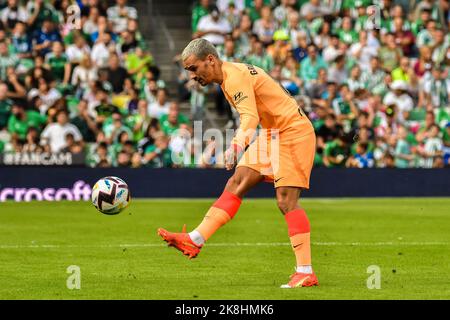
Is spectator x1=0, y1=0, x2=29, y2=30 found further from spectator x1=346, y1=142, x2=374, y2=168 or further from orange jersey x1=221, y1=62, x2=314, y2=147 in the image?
orange jersey x1=221, y1=62, x2=314, y2=147

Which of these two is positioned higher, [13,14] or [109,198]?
[13,14]

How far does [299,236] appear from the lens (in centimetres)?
1187

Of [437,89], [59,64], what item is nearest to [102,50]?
[59,64]

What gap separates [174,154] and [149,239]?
9090mm

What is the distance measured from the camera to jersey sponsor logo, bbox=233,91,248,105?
38.1ft

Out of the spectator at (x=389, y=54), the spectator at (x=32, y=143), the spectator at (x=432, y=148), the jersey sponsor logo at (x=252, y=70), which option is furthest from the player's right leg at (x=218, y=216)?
the spectator at (x=389, y=54)

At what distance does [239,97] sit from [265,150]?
2.44 feet

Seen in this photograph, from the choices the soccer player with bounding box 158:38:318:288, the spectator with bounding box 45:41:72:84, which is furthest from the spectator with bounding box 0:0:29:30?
the soccer player with bounding box 158:38:318:288

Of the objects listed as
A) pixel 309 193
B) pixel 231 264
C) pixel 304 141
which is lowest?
pixel 309 193

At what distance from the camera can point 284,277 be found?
12703 millimetres

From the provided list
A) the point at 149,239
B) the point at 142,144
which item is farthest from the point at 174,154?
the point at 149,239

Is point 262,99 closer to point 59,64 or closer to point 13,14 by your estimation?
point 59,64

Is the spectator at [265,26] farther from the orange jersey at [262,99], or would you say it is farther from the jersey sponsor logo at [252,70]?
the jersey sponsor logo at [252,70]
